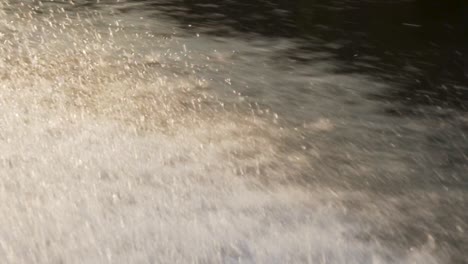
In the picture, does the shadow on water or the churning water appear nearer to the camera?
the churning water

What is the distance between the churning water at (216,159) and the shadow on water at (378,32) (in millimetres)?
30

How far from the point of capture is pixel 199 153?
1.01 m

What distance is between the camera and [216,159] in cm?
99

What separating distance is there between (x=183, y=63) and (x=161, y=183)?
1.57 ft

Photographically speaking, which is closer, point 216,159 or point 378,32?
point 216,159

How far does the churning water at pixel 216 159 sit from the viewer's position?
81cm

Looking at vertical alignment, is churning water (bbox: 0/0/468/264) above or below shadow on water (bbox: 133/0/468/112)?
below

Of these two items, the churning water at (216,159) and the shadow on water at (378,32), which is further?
the shadow on water at (378,32)

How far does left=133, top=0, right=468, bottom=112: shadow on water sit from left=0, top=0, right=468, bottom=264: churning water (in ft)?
0.10

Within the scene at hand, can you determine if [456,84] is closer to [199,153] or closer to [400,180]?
[400,180]

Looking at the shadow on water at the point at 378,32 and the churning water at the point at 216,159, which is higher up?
the shadow on water at the point at 378,32

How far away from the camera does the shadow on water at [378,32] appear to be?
1284 millimetres

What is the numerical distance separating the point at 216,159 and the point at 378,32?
0.73m

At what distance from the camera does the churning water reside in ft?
2.65
